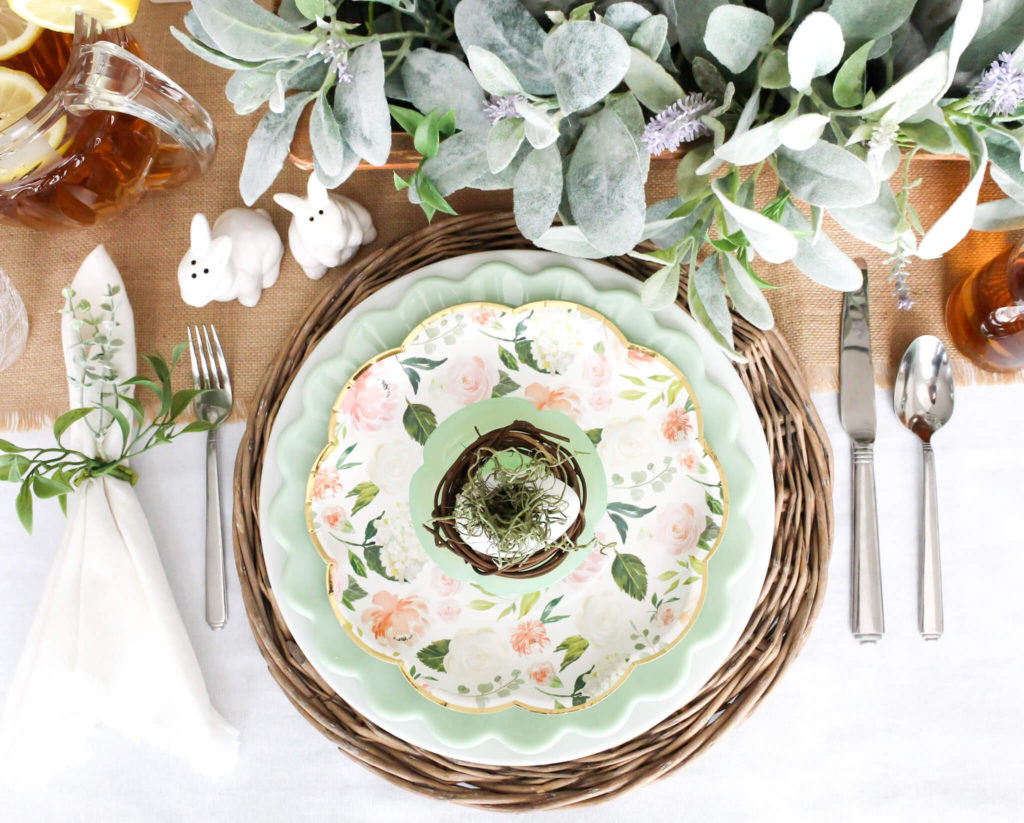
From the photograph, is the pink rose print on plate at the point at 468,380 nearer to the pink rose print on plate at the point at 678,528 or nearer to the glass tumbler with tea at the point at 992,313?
the pink rose print on plate at the point at 678,528

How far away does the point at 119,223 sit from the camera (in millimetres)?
754

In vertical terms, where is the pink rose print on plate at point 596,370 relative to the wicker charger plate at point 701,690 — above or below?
above

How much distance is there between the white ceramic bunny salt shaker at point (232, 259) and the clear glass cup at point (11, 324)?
0.19 m

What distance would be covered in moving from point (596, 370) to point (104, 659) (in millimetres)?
503

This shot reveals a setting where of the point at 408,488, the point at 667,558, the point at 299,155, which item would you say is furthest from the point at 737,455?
the point at 299,155

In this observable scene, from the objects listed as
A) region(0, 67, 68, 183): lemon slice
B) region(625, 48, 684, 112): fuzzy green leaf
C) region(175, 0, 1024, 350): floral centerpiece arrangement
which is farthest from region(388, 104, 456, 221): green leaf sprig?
region(0, 67, 68, 183): lemon slice

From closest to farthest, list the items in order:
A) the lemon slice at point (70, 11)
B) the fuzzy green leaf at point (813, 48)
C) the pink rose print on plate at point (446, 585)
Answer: the fuzzy green leaf at point (813, 48) → the lemon slice at point (70, 11) → the pink rose print on plate at point (446, 585)

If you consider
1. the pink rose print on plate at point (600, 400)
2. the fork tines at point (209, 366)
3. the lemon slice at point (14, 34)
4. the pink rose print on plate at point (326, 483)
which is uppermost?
the lemon slice at point (14, 34)

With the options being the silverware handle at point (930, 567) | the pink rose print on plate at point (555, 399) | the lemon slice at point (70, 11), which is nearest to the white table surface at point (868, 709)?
the silverware handle at point (930, 567)

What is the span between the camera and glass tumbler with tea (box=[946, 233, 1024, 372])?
2.11 ft

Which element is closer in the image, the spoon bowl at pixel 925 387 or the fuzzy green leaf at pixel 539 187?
the fuzzy green leaf at pixel 539 187

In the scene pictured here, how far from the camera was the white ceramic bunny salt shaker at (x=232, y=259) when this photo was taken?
2.12 ft

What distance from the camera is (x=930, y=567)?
70 centimetres

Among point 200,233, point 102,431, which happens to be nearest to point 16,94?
point 200,233
